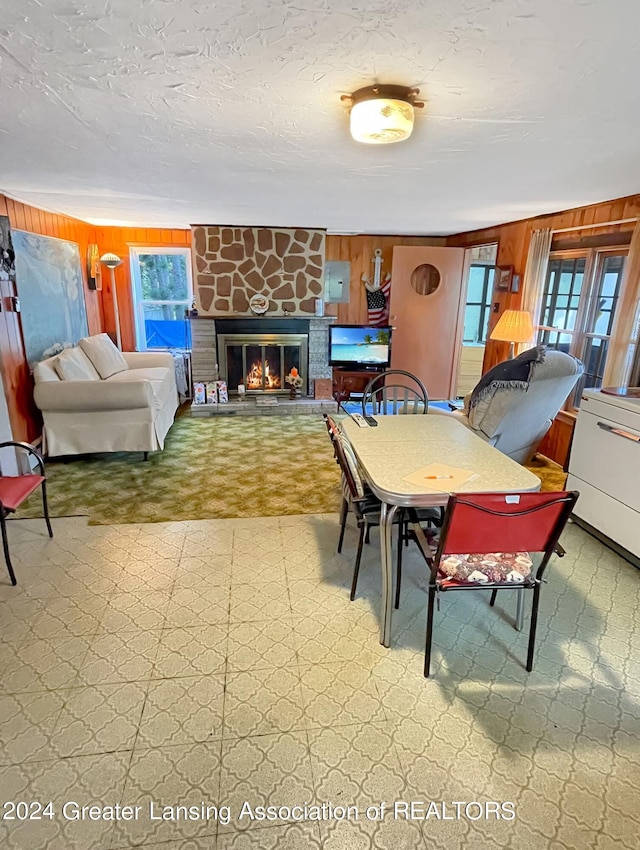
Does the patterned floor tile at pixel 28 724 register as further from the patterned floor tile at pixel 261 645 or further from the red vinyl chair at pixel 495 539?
the red vinyl chair at pixel 495 539

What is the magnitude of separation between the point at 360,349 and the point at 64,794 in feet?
17.4

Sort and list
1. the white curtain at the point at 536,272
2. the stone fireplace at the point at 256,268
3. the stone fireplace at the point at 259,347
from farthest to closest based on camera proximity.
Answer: the stone fireplace at the point at 259,347
the stone fireplace at the point at 256,268
the white curtain at the point at 536,272

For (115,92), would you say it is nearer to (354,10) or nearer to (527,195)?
(354,10)

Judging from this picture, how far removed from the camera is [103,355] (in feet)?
→ 16.2

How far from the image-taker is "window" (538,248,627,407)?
382cm

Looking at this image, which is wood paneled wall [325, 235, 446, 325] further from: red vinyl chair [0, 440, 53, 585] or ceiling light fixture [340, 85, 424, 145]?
ceiling light fixture [340, 85, 424, 145]

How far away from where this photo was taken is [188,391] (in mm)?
6480

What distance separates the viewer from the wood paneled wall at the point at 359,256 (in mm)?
6441

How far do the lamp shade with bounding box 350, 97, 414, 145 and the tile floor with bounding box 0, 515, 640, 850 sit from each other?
202 centimetres

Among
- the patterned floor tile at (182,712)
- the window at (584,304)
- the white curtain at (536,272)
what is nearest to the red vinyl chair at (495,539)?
the patterned floor tile at (182,712)

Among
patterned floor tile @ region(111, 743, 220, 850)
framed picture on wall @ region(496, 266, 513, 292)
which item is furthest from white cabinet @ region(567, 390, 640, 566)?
patterned floor tile @ region(111, 743, 220, 850)

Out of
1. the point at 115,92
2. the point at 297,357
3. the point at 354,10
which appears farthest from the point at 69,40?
the point at 297,357

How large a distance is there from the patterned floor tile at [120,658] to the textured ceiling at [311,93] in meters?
2.13

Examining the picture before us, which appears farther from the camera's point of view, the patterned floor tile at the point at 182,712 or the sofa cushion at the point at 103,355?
the sofa cushion at the point at 103,355
